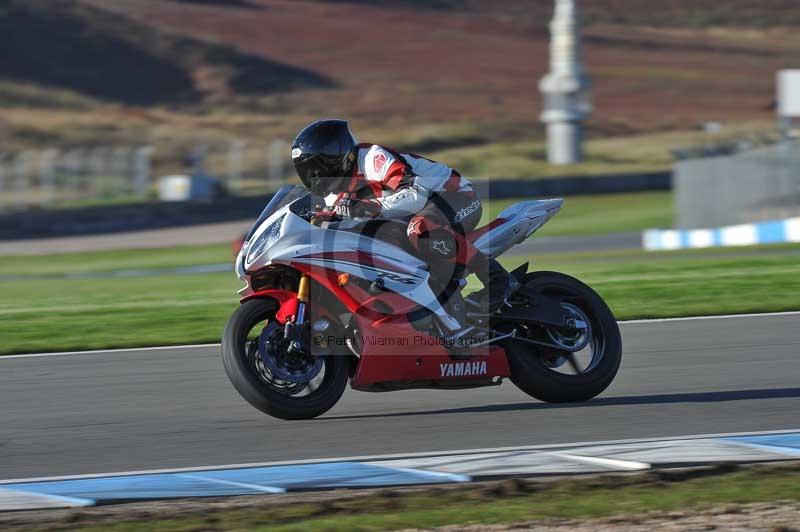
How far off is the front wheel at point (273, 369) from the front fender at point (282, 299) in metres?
0.03

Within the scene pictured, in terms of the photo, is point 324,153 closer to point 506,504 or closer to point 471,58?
point 506,504

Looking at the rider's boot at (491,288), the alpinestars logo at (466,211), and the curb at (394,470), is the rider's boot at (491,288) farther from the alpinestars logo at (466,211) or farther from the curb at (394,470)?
the curb at (394,470)

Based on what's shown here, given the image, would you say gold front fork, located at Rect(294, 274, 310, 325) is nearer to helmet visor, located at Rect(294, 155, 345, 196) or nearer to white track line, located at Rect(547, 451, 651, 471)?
helmet visor, located at Rect(294, 155, 345, 196)

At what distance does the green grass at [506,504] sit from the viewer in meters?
5.32

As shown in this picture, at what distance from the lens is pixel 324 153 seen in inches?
279

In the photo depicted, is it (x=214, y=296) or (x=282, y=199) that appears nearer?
(x=282, y=199)

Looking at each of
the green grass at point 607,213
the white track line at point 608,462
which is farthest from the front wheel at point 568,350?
the green grass at point 607,213

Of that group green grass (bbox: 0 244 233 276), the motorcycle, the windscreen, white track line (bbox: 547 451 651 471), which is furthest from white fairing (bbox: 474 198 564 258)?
green grass (bbox: 0 244 233 276)

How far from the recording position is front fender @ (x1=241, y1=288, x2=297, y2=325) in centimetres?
714

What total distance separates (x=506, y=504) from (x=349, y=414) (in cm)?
223

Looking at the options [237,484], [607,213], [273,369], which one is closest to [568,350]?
[273,369]

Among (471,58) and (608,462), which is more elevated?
(471,58)

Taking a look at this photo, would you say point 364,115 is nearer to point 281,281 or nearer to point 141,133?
point 141,133

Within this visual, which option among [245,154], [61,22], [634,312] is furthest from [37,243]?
[61,22]
